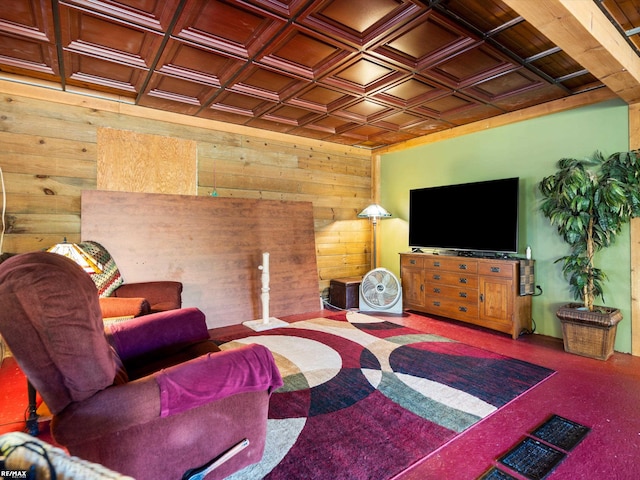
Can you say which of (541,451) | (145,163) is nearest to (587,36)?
(541,451)

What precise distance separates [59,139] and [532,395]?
459 cm

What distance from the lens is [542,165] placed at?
3701 millimetres

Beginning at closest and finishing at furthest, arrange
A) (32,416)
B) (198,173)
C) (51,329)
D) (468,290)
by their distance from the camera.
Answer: (51,329) < (32,416) < (468,290) < (198,173)

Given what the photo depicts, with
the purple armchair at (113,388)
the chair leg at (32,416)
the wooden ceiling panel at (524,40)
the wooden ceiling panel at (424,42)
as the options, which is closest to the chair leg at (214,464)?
the purple armchair at (113,388)

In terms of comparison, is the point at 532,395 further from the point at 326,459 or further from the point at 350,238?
the point at 350,238

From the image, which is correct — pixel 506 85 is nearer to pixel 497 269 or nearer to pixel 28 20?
pixel 497 269

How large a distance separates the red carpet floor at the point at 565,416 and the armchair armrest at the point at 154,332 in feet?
2.34

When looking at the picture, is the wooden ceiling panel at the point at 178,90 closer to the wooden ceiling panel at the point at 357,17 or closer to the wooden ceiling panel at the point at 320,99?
the wooden ceiling panel at the point at 320,99

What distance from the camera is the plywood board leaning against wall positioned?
3635mm

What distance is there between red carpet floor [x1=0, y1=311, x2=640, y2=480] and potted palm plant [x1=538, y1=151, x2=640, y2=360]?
0.22 m

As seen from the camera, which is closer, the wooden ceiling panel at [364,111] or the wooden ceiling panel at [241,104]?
the wooden ceiling panel at [241,104]

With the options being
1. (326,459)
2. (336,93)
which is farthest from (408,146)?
(326,459)

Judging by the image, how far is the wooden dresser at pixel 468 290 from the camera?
357 centimetres

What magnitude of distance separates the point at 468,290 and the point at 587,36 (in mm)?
2586
